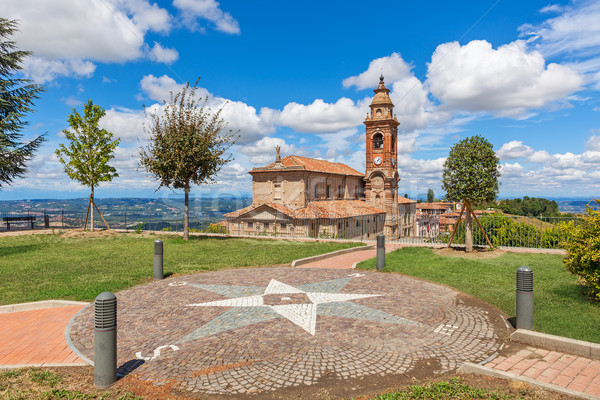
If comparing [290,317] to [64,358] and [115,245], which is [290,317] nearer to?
[64,358]

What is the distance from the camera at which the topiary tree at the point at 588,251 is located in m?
6.93

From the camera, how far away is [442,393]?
431 cm

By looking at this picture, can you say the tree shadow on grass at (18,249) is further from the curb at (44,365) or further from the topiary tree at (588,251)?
the topiary tree at (588,251)

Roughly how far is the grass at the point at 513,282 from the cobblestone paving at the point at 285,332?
871mm

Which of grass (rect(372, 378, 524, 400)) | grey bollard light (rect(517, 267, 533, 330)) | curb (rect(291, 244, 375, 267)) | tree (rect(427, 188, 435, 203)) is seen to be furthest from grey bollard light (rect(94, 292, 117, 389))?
tree (rect(427, 188, 435, 203))

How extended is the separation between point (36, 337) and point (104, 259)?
821 cm

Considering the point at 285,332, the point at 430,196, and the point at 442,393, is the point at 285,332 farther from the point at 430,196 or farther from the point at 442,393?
the point at 430,196

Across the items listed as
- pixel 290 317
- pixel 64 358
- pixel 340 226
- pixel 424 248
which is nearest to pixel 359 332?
pixel 290 317

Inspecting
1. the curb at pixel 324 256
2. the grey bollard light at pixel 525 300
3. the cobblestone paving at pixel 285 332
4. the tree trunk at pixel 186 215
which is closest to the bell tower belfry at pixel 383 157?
the curb at pixel 324 256

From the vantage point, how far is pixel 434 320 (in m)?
7.04

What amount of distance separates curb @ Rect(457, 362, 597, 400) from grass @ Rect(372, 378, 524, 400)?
1.37 feet

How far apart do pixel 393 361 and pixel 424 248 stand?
12.2 m

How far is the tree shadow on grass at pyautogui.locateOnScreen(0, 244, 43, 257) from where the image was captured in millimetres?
14957

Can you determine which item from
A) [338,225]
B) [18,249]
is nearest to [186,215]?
[18,249]
